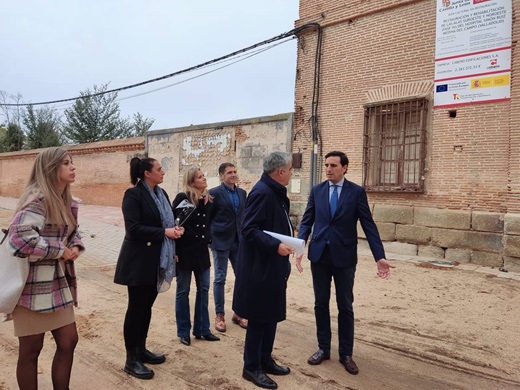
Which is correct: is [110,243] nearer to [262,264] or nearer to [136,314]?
[136,314]

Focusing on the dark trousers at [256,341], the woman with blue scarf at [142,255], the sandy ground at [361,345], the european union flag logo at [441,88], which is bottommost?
the sandy ground at [361,345]

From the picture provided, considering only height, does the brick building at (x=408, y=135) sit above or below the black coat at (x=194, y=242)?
above

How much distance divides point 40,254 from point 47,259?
0.15 m

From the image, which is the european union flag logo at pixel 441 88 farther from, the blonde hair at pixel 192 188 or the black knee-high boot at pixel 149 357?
the black knee-high boot at pixel 149 357

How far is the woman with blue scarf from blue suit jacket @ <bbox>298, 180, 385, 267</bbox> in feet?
4.01

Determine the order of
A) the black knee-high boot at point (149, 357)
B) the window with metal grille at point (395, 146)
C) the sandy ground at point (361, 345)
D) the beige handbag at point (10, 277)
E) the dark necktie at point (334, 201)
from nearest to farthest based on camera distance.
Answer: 1. the beige handbag at point (10, 277)
2. the sandy ground at point (361, 345)
3. the black knee-high boot at point (149, 357)
4. the dark necktie at point (334, 201)
5. the window with metal grille at point (395, 146)

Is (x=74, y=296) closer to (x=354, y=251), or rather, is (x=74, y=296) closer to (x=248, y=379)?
(x=248, y=379)

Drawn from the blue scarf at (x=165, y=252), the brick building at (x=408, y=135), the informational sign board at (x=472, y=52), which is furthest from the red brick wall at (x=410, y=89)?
the blue scarf at (x=165, y=252)

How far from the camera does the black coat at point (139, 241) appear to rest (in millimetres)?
3291

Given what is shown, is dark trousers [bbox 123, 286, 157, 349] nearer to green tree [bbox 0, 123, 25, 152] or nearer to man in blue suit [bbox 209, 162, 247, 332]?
man in blue suit [bbox 209, 162, 247, 332]

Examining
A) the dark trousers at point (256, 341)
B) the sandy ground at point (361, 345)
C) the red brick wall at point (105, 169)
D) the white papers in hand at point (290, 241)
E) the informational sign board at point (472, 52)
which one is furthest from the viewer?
the red brick wall at point (105, 169)

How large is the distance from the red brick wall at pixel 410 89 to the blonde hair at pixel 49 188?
26.8 ft

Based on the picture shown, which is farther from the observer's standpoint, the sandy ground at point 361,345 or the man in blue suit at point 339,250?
the man in blue suit at point 339,250

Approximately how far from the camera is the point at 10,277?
2.38 meters
